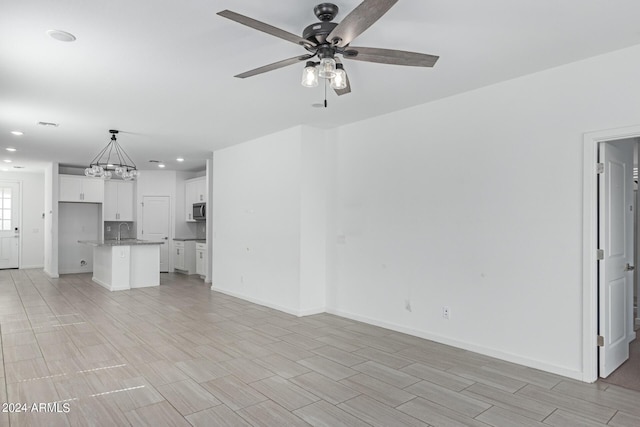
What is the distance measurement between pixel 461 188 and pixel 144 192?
865 centimetres

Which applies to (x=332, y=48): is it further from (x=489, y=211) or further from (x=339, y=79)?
(x=489, y=211)

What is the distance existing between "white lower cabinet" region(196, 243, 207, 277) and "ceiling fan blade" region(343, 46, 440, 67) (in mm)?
7281

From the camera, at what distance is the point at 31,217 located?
1080cm

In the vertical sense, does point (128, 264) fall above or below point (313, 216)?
below

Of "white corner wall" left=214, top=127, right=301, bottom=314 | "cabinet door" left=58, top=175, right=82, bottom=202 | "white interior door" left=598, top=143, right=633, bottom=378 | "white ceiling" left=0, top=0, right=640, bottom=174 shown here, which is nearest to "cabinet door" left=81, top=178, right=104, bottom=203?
"cabinet door" left=58, top=175, right=82, bottom=202

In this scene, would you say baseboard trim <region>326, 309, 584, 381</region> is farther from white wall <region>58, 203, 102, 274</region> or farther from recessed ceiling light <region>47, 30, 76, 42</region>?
white wall <region>58, 203, 102, 274</region>

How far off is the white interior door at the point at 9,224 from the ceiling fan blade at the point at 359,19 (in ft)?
38.6

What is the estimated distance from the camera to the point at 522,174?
3.74 metres

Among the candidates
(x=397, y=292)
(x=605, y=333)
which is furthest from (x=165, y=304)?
(x=605, y=333)

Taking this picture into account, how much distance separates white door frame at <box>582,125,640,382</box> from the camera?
3.29 m

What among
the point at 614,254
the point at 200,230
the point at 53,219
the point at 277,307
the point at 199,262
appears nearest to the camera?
the point at 614,254

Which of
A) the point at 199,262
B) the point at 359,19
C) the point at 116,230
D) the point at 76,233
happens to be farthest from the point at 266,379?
the point at 76,233

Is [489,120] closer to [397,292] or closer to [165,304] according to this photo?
[397,292]

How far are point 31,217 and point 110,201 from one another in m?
2.56
